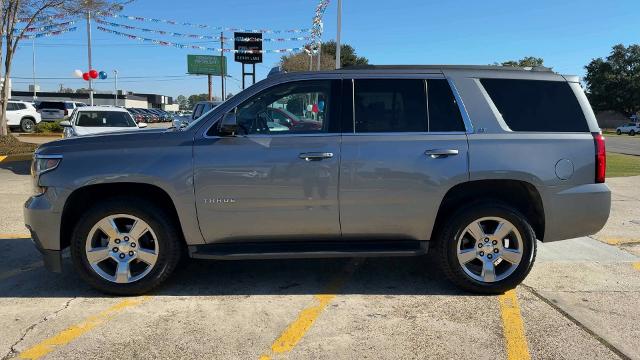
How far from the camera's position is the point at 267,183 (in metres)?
4.26

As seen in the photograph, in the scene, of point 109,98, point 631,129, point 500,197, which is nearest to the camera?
point 500,197

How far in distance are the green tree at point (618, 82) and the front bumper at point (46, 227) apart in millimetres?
90915

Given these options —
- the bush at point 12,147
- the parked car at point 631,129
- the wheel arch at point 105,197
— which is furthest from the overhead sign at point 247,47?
the parked car at point 631,129

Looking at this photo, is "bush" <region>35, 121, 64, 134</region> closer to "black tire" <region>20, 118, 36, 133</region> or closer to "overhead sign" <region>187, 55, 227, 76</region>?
"black tire" <region>20, 118, 36, 133</region>

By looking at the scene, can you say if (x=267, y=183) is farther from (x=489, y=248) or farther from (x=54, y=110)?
(x=54, y=110)

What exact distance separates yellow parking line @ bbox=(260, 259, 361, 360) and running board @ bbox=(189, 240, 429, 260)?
0.39 meters

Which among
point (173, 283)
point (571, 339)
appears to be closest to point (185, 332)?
point (173, 283)

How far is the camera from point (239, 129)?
4.36 metres

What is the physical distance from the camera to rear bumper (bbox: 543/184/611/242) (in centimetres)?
442

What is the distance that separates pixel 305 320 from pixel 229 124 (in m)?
1.67

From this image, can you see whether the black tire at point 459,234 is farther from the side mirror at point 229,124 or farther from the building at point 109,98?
the building at point 109,98

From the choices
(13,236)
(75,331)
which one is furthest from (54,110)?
(75,331)

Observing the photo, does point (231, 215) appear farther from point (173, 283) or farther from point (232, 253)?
point (173, 283)

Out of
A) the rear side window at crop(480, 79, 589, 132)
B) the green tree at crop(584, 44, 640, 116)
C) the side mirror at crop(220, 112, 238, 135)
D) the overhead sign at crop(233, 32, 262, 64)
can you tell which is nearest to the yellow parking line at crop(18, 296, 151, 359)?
the side mirror at crop(220, 112, 238, 135)
